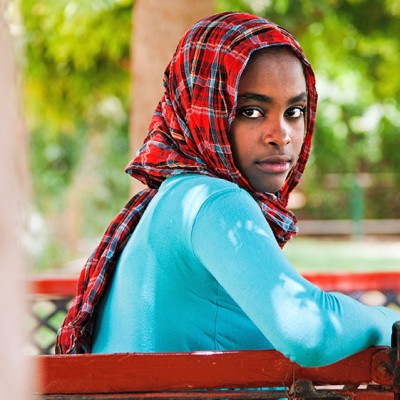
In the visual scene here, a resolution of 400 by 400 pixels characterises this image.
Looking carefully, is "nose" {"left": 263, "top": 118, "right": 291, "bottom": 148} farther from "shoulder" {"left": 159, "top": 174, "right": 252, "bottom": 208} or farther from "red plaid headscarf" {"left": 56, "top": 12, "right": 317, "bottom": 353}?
"shoulder" {"left": 159, "top": 174, "right": 252, "bottom": 208}

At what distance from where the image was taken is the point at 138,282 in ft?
6.35

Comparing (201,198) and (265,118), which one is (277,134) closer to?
(265,118)

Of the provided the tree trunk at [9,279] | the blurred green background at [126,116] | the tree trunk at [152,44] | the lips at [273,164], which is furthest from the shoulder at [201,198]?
the tree trunk at [152,44]

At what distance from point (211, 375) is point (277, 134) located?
65cm

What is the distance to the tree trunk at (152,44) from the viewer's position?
15.5 ft

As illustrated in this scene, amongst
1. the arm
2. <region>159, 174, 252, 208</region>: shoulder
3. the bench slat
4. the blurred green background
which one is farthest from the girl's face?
the blurred green background

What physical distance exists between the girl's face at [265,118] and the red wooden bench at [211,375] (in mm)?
526

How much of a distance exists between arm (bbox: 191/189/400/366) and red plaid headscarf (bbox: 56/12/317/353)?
0.92ft

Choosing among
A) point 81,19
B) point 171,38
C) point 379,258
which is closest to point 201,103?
point 171,38

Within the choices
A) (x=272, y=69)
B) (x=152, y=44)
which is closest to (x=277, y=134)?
(x=272, y=69)

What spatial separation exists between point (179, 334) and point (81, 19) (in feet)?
15.5

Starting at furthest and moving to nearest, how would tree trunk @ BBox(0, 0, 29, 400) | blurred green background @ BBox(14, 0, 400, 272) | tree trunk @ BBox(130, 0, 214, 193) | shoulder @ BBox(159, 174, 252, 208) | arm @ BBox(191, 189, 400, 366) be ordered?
blurred green background @ BBox(14, 0, 400, 272), tree trunk @ BBox(130, 0, 214, 193), shoulder @ BBox(159, 174, 252, 208), arm @ BBox(191, 189, 400, 366), tree trunk @ BBox(0, 0, 29, 400)

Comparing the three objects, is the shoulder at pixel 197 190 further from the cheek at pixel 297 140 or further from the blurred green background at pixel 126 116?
the blurred green background at pixel 126 116

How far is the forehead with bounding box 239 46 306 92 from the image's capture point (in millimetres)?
2059
